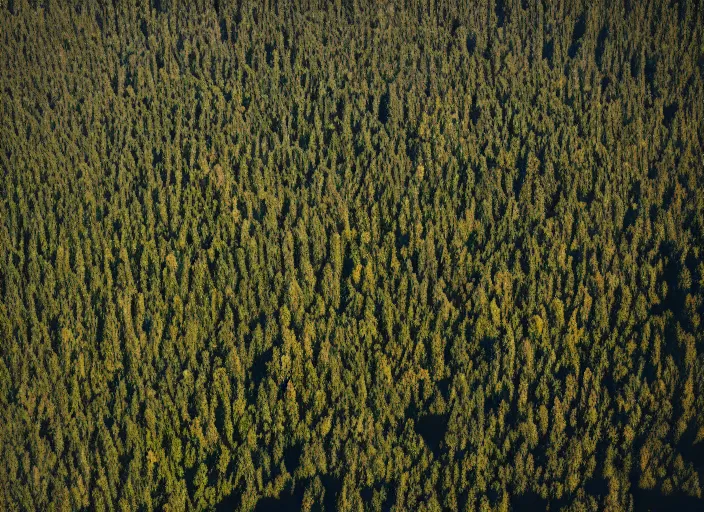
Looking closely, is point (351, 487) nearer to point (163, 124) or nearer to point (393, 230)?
point (393, 230)

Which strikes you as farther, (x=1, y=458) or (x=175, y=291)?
(x=175, y=291)

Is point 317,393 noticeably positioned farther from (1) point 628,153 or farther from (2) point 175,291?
(1) point 628,153

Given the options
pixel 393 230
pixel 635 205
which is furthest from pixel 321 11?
pixel 635 205

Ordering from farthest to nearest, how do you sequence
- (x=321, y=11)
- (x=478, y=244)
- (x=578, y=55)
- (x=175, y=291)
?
(x=321, y=11) < (x=578, y=55) < (x=478, y=244) < (x=175, y=291)

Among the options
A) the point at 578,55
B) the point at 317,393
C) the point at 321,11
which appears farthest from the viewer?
the point at 321,11

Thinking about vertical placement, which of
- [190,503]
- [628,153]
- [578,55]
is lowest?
[190,503]

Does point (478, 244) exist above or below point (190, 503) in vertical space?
above

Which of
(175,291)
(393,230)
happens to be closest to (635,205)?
(393,230)
